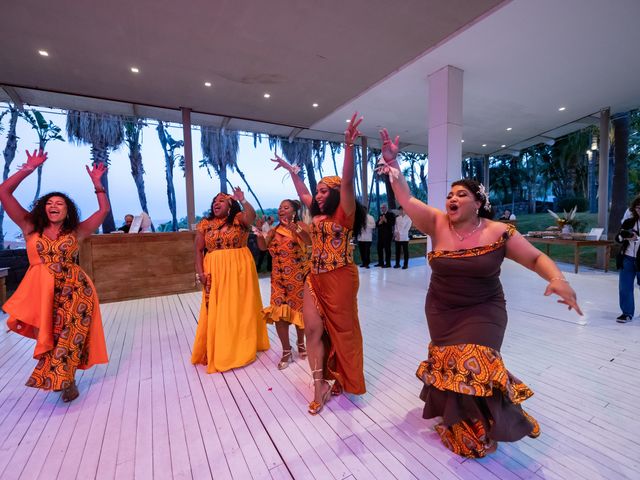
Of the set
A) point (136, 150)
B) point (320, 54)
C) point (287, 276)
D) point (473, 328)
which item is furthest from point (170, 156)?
point (473, 328)

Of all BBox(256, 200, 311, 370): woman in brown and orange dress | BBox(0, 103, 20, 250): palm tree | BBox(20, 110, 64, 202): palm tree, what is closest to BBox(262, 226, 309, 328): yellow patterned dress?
BBox(256, 200, 311, 370): woman in brown and orange dress

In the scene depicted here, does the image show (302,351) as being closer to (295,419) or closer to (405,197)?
(295,419)

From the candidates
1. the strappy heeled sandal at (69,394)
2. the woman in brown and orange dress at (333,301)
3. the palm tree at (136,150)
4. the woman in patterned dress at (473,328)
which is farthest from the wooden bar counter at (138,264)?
the woman in patterned dress at (473,328)

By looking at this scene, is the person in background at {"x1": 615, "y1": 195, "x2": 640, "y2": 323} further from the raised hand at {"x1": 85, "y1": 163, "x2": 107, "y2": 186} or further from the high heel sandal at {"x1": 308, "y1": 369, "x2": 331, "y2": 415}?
the raised hand at {"x1": 85, "y1": 163, "x2": 107, "y2": 186}

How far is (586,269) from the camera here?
7.45 m

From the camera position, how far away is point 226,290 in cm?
268

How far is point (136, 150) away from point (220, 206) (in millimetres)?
8360

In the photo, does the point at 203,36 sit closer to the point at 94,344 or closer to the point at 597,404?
the point at 94,344

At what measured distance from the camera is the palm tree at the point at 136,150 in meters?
9.02

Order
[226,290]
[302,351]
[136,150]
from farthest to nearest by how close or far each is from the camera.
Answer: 1. [136,150]
2. [302,351]
3. [226,290]

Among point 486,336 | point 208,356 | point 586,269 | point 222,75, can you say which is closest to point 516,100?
point 586,269

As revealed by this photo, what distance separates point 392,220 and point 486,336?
668 cm

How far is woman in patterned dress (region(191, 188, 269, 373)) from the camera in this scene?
Answer: 2668mm

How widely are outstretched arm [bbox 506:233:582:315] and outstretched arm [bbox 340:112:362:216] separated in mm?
944
